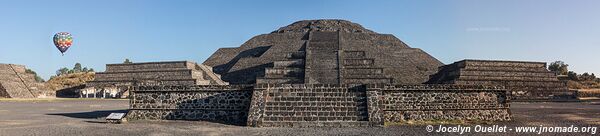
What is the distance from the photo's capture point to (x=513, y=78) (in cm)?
3600

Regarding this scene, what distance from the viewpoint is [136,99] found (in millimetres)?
16609

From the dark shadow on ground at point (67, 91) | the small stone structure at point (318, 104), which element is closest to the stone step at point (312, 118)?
the small stone structure at point (318, 104)

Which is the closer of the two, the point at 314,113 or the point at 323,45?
the point at 314,113

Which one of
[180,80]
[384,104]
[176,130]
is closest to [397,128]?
[384,104]

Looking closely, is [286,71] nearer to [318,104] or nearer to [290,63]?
[290,63]

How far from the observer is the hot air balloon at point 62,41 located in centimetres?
5031

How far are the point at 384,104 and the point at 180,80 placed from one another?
2642cm

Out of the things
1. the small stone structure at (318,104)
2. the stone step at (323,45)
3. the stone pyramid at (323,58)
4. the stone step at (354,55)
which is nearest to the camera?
the small stone structure at (318,104)

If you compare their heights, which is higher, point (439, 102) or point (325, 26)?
point (325, 26)

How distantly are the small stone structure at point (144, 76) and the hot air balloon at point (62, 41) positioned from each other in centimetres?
1044

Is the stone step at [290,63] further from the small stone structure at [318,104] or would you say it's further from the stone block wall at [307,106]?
the stone block wall at [307,106]

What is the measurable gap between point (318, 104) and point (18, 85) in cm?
3892

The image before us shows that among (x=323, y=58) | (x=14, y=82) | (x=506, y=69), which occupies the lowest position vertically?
(x=14, y=82)

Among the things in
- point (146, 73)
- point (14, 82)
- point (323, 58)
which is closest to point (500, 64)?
point (323, 58)
